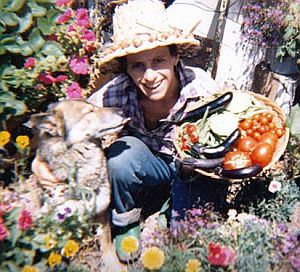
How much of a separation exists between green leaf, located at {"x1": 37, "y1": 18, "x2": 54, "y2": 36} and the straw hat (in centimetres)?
68

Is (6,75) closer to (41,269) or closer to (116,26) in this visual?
(116,26)

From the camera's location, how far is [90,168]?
271 cm

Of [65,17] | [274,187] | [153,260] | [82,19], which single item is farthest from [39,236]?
[82,19]

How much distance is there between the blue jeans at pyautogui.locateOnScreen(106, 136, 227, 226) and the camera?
10.0ft

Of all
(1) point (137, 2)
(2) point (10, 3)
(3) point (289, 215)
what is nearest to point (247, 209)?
(3) point (289, 215)

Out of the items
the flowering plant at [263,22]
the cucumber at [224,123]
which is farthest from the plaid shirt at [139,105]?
the flowering plant at [263,22]

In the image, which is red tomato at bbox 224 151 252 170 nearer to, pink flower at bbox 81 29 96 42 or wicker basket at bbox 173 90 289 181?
wicker basket at bbox 173 90 289 181

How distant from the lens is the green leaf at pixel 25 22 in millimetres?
3350

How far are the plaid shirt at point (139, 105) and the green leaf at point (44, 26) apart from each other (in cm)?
62

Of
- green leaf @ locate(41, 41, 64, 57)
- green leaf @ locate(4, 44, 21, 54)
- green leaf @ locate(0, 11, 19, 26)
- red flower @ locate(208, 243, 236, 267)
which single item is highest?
green leaf @ locate(0, 11, 19, 26)

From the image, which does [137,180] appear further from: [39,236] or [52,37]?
[52,37]

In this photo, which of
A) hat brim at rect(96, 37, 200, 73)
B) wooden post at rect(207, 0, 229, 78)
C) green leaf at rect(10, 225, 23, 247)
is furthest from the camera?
wooden post at rect(207, 0, 229, 78)

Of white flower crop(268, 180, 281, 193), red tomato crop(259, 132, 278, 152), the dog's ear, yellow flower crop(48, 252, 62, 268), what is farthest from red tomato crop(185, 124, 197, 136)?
yellow flower crop(48, 252, 62, 268)

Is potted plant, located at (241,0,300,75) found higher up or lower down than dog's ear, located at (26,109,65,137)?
higher up
